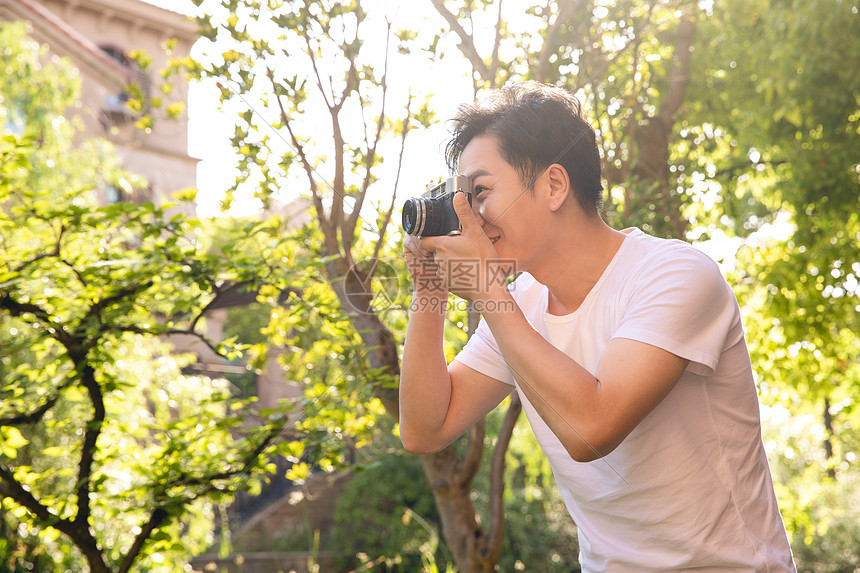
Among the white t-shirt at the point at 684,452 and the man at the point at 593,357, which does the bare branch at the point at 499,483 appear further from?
the white t-shirt at the point at 684,452

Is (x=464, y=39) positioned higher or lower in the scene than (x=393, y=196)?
higher

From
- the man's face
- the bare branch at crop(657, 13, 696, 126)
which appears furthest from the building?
the man's face

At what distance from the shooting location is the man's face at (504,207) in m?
1.45

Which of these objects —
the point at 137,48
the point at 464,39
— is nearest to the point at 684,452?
the point at 464,39

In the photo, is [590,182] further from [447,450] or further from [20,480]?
[20,480]

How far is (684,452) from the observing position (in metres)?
1.25

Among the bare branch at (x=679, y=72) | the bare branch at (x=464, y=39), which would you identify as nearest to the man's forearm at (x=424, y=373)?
→ the bare branch at (x=464, y=39)

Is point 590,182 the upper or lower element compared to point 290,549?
upper

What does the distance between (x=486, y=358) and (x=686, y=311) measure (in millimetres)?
543

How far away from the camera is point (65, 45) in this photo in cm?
1263

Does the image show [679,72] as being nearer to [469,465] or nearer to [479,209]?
[469,465]

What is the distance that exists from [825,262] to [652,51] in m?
2.08

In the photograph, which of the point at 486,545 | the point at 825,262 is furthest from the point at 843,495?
the point at 486,545

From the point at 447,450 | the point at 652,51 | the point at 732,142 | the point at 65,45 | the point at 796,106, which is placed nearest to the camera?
the point at 447,450
